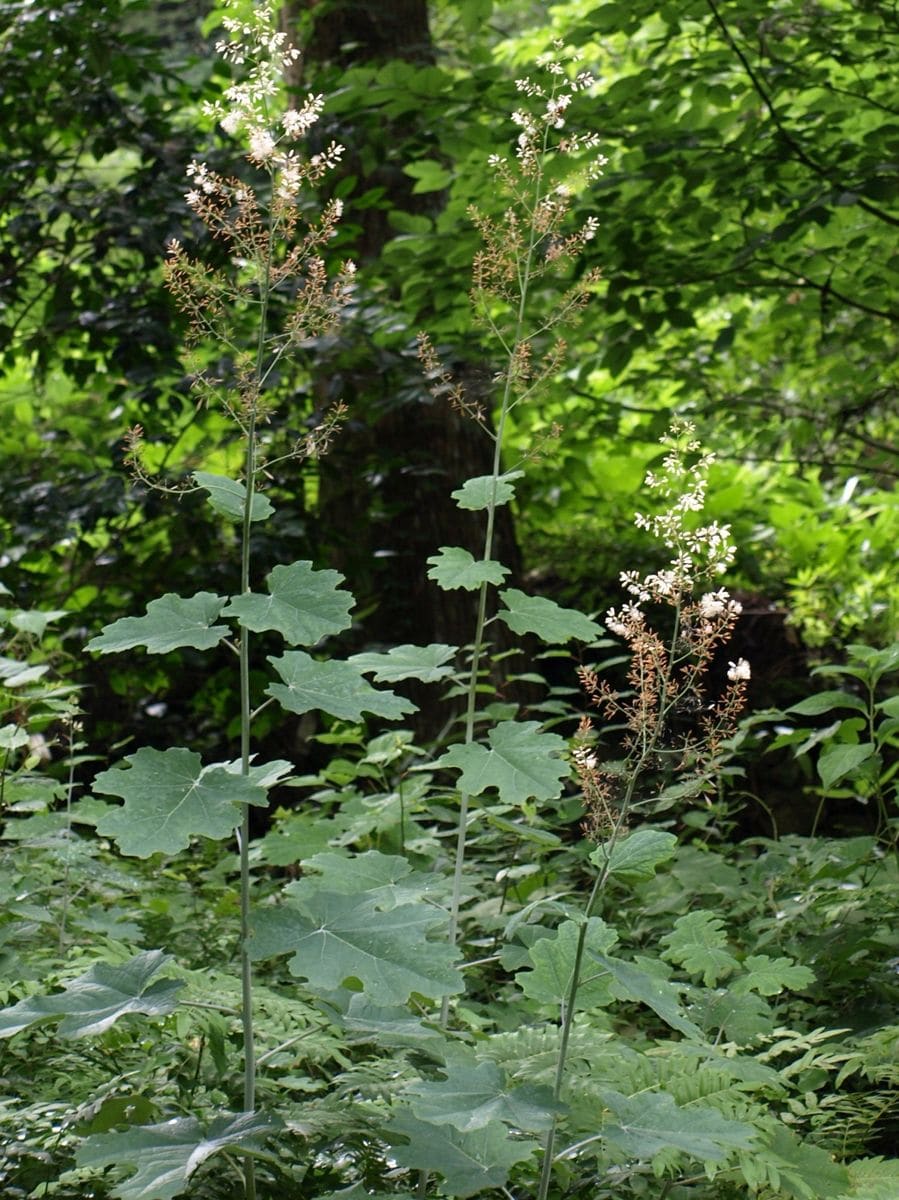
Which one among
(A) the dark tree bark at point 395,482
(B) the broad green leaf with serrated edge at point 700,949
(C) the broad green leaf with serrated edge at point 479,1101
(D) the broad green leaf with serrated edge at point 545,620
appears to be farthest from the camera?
(A) the dark tree bark at point 395,482

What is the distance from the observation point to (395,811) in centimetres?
318

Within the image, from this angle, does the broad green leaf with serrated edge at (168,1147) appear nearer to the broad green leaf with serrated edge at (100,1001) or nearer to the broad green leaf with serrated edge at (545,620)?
the broad green leaf with serrated edge at (100,1001)

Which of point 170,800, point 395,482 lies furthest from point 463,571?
point 395,482

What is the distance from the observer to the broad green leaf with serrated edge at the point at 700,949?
7.29ft

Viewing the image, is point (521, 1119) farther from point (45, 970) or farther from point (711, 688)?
point (711, 688)

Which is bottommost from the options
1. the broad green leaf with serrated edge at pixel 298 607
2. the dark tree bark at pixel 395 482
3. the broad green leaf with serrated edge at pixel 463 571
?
the dark tree bark at pixel 395 482

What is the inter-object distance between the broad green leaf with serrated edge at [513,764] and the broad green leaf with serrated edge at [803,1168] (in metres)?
0.60

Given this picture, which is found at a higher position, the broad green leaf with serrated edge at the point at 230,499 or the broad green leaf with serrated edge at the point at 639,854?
the broad green leaf with serrated edge at the point at 230,499

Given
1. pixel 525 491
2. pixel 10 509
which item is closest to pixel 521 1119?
pixel 10 509

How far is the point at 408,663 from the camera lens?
6.97 feet

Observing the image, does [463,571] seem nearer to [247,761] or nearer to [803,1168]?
[247,761]

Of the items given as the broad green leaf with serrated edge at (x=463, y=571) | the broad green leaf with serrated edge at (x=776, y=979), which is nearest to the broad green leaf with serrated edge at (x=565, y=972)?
the broad green leaf with serrated edge at (x=776, y=979)

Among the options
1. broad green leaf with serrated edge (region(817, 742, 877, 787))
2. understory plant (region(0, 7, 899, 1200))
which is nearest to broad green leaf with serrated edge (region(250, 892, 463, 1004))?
understory plant (region(0, 7, 899, 1200))

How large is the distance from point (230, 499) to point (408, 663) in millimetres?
396
